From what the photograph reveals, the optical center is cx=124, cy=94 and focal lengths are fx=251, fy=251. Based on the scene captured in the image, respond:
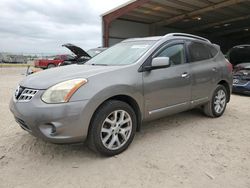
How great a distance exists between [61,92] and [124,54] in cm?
146

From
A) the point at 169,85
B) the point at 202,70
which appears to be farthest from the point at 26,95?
the point at 202,70

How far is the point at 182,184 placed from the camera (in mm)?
2643

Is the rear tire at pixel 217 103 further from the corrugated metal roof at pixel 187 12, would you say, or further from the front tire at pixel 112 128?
the corrugated metal roof at pixel 187 12

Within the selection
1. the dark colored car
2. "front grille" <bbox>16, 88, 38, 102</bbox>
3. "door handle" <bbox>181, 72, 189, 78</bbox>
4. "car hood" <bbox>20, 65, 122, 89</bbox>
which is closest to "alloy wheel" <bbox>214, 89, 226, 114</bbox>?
"door handle" <bbox>181, 72, 189, 78</bbox>

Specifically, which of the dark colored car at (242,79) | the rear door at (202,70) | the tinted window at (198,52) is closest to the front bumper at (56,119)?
the rear door at (202,70)

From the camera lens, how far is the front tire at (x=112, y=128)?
3.05 meters

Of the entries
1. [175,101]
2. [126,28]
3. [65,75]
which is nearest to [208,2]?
[126,28]

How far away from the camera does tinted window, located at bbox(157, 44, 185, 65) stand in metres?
4.00

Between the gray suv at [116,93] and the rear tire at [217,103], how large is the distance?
10.3 inches

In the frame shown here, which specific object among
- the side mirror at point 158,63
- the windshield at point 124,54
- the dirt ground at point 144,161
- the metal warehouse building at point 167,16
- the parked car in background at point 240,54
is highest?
the metal warehouse building at point 167,16

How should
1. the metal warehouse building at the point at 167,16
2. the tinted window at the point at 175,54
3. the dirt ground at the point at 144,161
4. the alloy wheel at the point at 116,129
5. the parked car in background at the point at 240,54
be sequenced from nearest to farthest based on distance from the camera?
the dirt ground at the point at 144,161 < the alloy wheel at the point at 116,129 < the tinted window at the point at 175,54 < the parked car in background at the point at 240,54 < the metal warehouse building at the point at 167,16

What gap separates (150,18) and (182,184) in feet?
55.1

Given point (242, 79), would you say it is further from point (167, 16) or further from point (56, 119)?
point (167, 16)

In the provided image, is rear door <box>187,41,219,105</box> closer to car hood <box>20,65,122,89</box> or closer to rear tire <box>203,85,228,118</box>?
rear tire <box>203,85,228,118</box>
